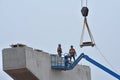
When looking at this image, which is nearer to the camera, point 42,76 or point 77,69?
point 42,76

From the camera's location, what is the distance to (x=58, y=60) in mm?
31109

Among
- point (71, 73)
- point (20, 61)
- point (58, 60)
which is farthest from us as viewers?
point (71, 73)

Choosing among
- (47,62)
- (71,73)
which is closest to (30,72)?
(47,62)

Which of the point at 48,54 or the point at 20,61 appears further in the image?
the point at 48,54

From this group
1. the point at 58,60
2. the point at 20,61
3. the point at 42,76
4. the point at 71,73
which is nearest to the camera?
the point at 20,61

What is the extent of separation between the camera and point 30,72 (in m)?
27.3

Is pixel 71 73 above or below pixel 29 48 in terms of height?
below

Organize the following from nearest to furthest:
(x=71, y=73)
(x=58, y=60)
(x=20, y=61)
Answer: (x=20, y=61) → (x=58, y=60) → (x=71, y=73)

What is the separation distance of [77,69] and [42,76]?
6.79 metres

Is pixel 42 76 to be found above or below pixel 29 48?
below

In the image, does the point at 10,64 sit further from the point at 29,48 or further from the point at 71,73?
the point at 71,73

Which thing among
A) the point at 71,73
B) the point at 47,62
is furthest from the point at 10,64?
the point at 71,73

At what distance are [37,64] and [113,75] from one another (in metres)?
6.49

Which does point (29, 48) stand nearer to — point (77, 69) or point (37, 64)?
point (37, 64)
